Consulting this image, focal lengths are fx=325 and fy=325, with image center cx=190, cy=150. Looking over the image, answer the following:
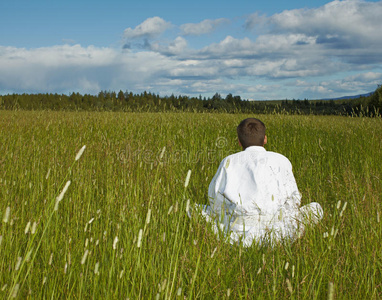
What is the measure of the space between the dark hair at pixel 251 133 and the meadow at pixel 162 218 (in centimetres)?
73

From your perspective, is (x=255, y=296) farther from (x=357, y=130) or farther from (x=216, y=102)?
(x=216, y=102)

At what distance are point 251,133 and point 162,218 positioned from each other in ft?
4.26

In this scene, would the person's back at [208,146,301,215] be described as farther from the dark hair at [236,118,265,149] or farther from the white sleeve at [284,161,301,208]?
the dark hair at [236,118,265,149]

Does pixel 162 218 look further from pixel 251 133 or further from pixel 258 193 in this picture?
pixel 251 133

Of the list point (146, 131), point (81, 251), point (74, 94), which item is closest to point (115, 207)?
point (81, 251)

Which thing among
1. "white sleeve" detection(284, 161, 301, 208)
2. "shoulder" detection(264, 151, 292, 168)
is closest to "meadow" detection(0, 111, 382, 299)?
"white sleeve" detection(284, 161, 301, 208)

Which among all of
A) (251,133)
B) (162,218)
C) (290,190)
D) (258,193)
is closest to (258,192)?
(258,193)

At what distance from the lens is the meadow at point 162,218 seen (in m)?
1.86

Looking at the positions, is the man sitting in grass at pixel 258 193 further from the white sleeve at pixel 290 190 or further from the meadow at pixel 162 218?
the meadow at pixel 162 218

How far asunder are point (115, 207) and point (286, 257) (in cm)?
150

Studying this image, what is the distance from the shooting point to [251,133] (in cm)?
336

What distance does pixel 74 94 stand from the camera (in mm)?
27156

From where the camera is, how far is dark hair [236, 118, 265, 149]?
335 centimetres

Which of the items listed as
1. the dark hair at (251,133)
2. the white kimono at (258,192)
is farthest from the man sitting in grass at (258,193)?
the dark hair at (251,133)
